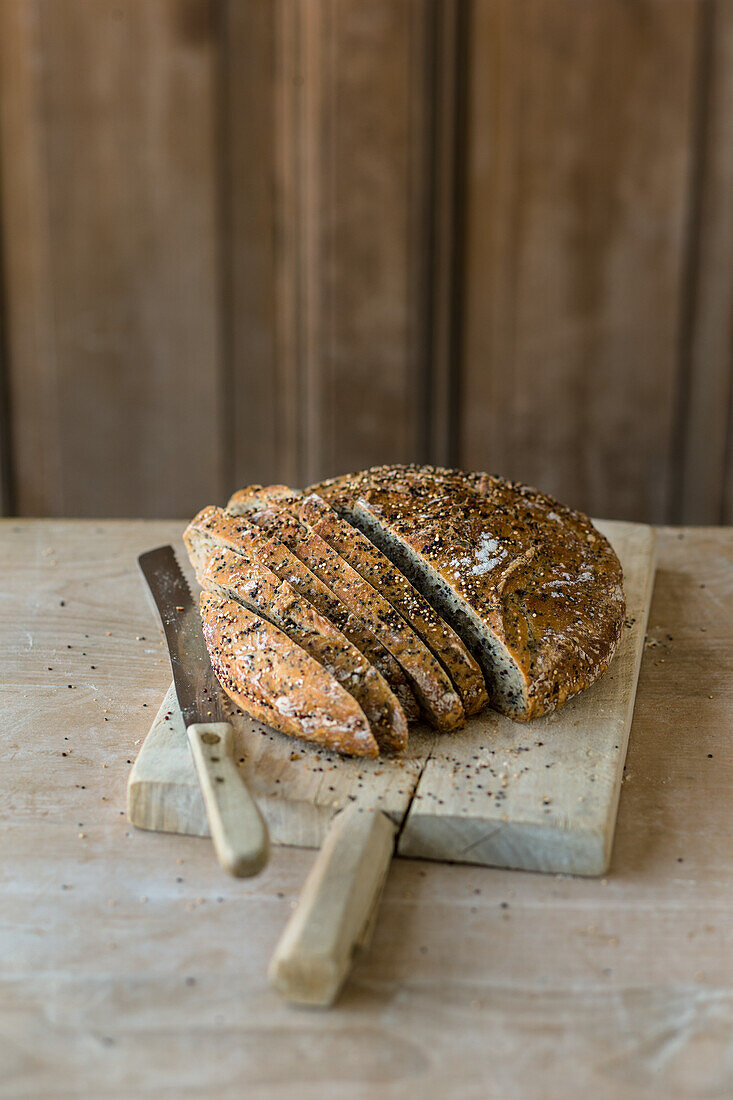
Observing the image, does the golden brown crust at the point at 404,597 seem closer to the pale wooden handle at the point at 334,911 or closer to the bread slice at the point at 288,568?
the bread slice at the point at 288,568

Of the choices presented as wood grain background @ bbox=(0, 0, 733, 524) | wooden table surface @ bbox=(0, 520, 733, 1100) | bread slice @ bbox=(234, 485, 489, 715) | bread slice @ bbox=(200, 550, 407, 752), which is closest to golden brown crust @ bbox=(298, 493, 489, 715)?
bread slice @ bbox=(234, 485, 489, 715)

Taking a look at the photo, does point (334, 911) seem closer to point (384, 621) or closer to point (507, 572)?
point (384, 621)

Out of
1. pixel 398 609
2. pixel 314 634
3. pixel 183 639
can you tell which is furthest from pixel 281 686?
pixel 183 639

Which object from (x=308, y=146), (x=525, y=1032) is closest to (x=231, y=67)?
(x=308, y=146)

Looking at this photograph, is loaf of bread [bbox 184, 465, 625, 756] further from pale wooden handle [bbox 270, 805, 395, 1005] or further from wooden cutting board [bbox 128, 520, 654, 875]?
pale wooden handle [bbox 270, 805, 395, 1005]

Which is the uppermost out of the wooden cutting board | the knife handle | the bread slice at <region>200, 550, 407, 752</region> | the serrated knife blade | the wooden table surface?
the bread slice at <region>200, 550, 407, 752</region>

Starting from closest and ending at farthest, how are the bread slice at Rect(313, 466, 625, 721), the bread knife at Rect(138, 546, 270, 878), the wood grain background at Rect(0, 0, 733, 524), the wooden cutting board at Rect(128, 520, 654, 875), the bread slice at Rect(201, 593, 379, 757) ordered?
1. the bread knife at Rect(138, 546, 270, 878)
2. the wooden cutting board at Rect(128, 520, 654, 875)
3. the bread slice at Rect(201, 593, 379, 757)
4. the bread slice at Rect(313, 466, 625, 721)
5. the wood grain background at Rect(0, 0, 733, 524)
